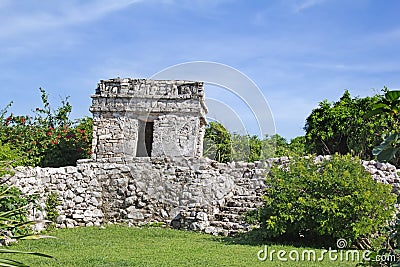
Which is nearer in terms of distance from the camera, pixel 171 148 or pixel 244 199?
pixel 244 199

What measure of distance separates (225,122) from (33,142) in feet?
19.9

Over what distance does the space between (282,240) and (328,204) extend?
115 cm

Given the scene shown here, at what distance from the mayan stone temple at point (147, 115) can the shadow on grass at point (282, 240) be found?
4068 mm

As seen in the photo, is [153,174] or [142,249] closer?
[142,249]

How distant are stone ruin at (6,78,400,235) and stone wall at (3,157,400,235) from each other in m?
0.02

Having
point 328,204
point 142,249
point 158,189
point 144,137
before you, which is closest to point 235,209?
point 158,189

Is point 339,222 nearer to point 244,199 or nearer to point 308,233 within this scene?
point 308,233

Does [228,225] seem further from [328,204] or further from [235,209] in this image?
[328,204]

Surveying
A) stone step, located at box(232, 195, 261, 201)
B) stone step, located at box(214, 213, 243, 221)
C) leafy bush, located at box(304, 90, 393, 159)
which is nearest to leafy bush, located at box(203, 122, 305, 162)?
leafy bush, located at box(304, 90, 393, 159)

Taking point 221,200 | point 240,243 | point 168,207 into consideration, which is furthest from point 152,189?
point 240,243

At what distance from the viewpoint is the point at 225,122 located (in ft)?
58.0

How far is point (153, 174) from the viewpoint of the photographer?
13750 millimetres

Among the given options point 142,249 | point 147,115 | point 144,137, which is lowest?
point 142,249

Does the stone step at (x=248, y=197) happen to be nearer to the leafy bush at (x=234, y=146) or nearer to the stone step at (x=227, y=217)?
the stone step at (x=227, y=217)
